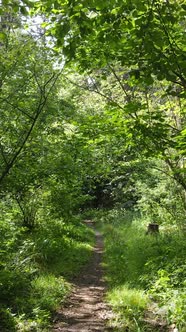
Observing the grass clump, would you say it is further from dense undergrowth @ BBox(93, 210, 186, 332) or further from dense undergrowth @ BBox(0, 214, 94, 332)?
dense undergrowth @ BBox(0, 214, 94, 332)

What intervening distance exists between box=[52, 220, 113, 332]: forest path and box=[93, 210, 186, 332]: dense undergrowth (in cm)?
22

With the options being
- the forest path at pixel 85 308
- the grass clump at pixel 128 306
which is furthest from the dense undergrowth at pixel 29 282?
Answer: the grass clump at pixel 128 306

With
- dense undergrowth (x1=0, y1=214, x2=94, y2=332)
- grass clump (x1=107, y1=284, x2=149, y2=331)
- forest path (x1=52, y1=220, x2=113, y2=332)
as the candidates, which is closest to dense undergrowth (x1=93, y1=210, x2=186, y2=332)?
grass clump (x1=107, y1=284, x2=149, y2=331)

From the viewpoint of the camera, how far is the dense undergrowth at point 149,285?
4816mm

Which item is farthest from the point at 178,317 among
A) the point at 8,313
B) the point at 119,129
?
the point at 119,129

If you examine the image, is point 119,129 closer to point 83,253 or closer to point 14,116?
point 14,116

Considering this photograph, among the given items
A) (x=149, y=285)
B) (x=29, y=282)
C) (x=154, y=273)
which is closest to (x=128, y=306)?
(x=149, y=285)

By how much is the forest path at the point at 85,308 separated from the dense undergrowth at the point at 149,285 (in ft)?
0.73

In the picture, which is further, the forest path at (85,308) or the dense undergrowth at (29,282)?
the forest path at (85,308)

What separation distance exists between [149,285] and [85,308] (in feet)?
4.09

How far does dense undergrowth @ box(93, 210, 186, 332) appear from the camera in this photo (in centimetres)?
482

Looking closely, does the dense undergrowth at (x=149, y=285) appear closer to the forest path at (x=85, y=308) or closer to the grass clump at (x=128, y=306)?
the grass clump at (x=128, y=306)

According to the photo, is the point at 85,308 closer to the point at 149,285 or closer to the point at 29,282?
the point at 29,282

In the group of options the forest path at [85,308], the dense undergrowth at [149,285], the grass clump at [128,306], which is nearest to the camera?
the dense undergrowth at [149,285]
